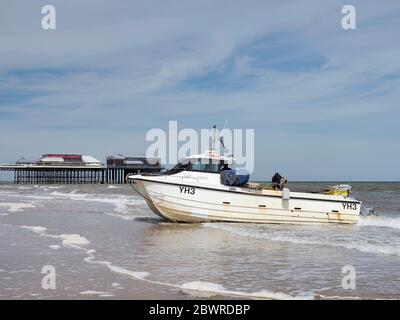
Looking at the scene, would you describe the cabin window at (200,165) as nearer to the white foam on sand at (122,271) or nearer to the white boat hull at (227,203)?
the white boat hull at (227,203)

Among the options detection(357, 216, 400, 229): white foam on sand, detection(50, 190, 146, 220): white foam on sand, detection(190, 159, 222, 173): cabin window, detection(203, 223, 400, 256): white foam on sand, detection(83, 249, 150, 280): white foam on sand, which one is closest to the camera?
detection(83, 249, 150, 280): white foam on sand

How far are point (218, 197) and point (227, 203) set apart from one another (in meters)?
0.46

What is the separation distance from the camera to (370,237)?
17484 millimetres

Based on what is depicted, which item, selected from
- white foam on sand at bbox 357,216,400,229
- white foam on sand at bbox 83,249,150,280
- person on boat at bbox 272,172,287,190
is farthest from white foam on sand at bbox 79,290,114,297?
A: white foam on sand at bbox 357,216,400,229

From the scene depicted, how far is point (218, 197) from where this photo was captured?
20.1m

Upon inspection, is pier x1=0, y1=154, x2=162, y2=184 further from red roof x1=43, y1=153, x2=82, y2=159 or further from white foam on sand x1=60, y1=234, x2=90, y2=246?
white foam on sand x1=60, y1=234, x2=90, y2=246

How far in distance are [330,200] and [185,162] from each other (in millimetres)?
5920

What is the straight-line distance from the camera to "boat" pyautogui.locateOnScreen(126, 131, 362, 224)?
2003cm

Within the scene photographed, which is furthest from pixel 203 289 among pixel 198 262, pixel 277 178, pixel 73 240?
pixel 277 178

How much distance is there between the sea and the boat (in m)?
0.74

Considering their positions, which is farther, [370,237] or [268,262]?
[370,237]
